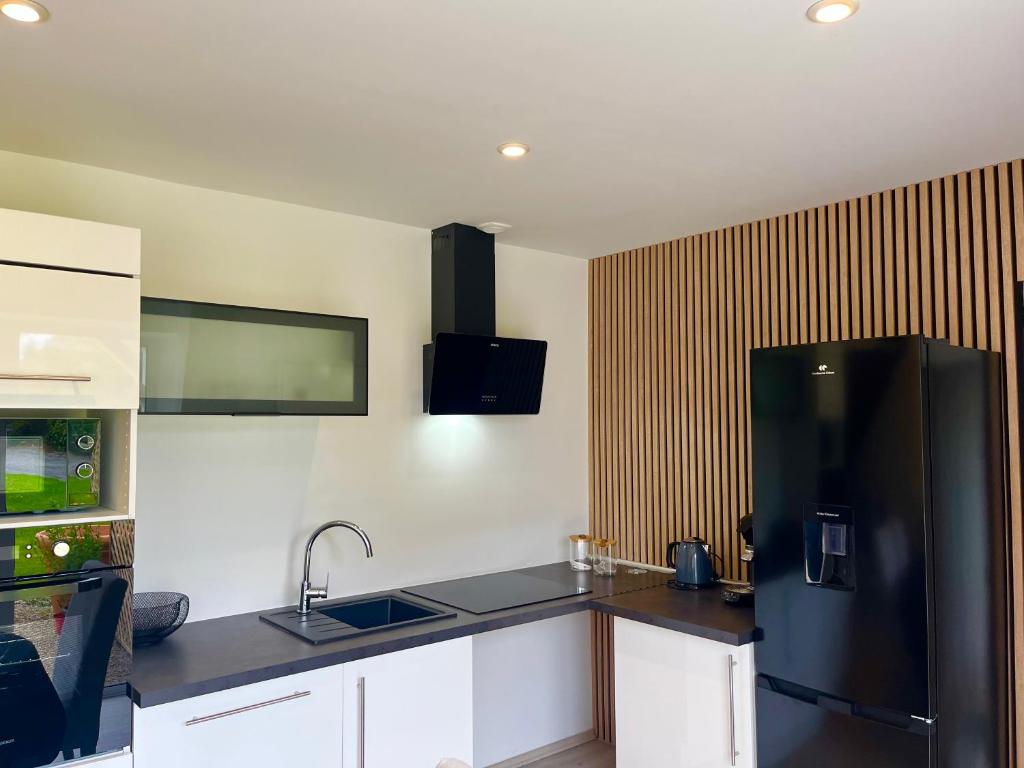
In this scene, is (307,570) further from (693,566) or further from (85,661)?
(693,566)

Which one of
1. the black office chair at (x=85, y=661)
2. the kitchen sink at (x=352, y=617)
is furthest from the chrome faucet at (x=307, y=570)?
the black office chair at (x=85, y=661)

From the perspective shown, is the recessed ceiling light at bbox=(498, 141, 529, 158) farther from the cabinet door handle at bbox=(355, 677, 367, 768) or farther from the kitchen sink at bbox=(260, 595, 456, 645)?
the cabinet door handle at bbox=(355, 677, 367, 768)

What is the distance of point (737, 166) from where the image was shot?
2627 millimetres

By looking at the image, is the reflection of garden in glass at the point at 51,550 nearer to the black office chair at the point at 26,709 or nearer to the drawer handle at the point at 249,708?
the black office chair at the point at 26,709

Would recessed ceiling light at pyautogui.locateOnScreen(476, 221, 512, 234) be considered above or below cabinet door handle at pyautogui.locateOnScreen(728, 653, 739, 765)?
above

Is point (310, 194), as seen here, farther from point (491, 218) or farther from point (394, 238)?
point (491, 218)

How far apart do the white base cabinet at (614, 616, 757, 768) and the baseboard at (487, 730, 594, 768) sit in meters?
0.70

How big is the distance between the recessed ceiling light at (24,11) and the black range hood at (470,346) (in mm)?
1803

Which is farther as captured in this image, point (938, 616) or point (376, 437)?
point (376, 437)

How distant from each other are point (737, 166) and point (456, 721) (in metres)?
2.19

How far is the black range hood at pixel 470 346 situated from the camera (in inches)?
128

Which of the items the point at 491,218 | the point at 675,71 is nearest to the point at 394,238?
the point at 491,218

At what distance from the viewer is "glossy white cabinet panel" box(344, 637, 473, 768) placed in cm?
250

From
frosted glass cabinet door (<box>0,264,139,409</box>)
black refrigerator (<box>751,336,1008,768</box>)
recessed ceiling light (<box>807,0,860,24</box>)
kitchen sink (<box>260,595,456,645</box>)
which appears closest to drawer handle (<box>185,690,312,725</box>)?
kitchen sink (<box>260,595,456,645</box>)
